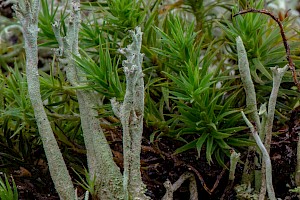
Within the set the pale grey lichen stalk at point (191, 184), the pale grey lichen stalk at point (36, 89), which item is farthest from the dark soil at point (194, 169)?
the pale grey lichen stalk at point (36, 89)

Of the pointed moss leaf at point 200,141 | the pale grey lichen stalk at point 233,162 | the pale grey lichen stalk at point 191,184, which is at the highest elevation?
the pointed moss leaf at point 200,141

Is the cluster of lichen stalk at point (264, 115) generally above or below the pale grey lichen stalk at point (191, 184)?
above

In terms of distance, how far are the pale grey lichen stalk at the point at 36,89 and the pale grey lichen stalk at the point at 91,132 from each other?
0.07 metres

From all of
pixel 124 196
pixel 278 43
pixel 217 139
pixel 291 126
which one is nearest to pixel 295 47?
pixel 278 43

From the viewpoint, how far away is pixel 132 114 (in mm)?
896

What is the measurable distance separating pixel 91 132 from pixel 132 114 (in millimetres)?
168

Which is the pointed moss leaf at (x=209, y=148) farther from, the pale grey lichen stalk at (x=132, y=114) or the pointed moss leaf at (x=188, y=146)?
the pale grey lichen stalk at (x=132, y=114)

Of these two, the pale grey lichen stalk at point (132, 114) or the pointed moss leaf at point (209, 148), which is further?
the pointed moss leaf at point (209, 148)

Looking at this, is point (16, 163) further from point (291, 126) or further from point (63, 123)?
point (291, 126)

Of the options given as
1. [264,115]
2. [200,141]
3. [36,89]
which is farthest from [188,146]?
[36,89]

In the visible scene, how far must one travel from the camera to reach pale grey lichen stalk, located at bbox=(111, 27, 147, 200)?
849 mm

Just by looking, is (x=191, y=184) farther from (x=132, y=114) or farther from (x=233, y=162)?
(x=132, y=114)

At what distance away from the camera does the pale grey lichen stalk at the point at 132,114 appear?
85cm

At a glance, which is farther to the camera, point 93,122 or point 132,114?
point 93,122
